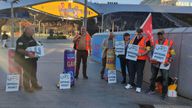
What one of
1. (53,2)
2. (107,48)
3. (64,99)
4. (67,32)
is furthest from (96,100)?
(67,32)

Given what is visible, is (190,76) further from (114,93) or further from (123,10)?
(123,10)

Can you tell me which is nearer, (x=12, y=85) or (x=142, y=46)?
(x=12, y=85)

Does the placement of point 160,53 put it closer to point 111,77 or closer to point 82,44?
point 111,77

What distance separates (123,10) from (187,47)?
60965mm

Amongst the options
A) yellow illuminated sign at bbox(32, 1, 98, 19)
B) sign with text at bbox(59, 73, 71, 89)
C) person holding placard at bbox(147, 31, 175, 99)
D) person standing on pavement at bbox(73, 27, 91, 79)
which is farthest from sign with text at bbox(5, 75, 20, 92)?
yellow illuminated sign at bbox(32, 1, 98, 19)

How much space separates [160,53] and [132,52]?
1154mm

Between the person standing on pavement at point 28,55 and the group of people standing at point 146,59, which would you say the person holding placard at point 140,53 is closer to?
the group of people standing at point 146,59

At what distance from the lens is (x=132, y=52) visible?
10531 mm

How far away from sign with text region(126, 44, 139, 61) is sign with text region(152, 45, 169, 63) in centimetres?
75

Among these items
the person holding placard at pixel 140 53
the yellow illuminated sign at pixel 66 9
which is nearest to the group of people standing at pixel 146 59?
the person holding placard at pixel 140 53

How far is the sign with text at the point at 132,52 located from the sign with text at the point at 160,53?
0.75 meters

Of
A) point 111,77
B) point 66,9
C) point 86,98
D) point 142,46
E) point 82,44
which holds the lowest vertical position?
point 86,98

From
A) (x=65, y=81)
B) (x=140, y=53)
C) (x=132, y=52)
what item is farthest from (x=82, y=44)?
(x=140, y=53)

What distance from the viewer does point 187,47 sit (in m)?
9.57
